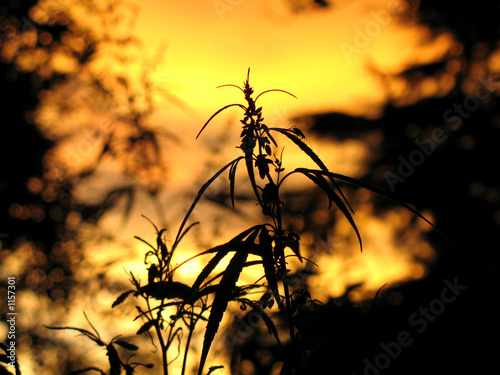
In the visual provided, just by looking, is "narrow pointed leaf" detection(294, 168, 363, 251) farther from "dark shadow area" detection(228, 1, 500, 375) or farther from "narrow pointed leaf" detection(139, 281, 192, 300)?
"dark shadow area" detection(228, 1, 500, 375)

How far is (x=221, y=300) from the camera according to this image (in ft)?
2.89

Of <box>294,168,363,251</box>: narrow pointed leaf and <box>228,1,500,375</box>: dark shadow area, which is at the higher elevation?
<box>228,1,500,375</box>: dark shadow area

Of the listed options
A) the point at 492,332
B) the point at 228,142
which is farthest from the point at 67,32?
the point at 492,332

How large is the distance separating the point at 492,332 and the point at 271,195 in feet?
5.82

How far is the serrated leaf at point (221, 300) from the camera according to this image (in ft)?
2.77

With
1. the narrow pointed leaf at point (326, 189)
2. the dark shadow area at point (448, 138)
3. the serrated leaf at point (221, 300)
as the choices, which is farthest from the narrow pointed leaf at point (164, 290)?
the dark shadow area at point (448, 138)

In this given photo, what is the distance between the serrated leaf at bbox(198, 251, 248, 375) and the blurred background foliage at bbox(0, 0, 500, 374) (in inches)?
13.2

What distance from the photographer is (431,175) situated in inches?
239

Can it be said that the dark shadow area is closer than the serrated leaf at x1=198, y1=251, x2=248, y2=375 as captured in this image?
No

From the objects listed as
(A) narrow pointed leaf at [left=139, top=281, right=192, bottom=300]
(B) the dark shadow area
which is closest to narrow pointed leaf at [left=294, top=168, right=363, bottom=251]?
(A) narrow pointed leaf at [left=139, top=281, right=192, bottom=300]

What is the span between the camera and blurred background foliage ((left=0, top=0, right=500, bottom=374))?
4.80ft

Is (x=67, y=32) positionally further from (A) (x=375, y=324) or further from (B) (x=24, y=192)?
(A) (x=375, y=324)

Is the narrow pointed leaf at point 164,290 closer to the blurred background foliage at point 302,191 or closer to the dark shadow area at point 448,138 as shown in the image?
the blurred background foliage at point 302,191

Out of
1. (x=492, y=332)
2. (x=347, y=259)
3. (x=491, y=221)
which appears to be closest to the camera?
(x=492, y=332)
